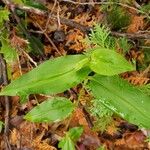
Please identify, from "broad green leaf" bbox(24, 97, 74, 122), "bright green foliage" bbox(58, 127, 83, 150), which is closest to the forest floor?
"bright green foliage" bbox(58, 127, 83, 150)

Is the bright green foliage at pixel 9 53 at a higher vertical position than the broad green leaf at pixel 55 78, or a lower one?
lower

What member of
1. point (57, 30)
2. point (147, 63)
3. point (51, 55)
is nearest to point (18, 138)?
point (51, 55)

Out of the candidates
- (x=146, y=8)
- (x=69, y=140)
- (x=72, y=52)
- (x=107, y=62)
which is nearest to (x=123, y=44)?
(x=146, y=8)

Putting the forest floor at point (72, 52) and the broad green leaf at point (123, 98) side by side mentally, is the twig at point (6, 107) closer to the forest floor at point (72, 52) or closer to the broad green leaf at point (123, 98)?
the forest floor at point (72, 52)

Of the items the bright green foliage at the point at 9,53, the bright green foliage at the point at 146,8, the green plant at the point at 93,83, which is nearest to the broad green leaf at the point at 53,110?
the green plant at the point at 93,83

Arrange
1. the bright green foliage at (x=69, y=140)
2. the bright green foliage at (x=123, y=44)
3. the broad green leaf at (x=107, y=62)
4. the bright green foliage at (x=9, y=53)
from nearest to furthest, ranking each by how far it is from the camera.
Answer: the broad green leaf at (x=107, y=62)
the bright green foliage at (x=69, y=140)
the bright green foliage at (x=123, y=44)
the bright green foliage at (x=9, y=53)

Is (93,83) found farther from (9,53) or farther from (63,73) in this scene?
(9,53)

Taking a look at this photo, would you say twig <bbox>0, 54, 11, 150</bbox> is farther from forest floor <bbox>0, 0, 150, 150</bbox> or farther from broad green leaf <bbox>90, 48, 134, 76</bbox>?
broad green leaf <bbox>90, 48, 134, 76</bbox>
